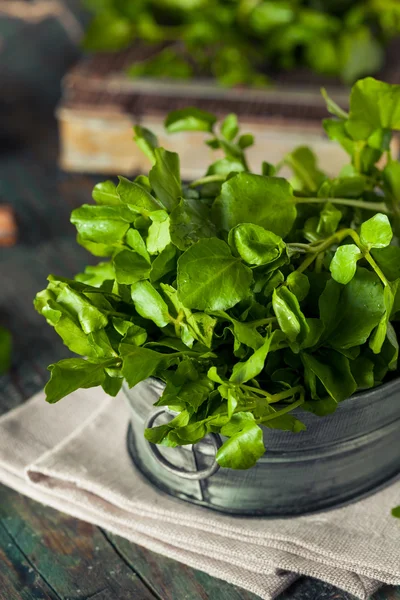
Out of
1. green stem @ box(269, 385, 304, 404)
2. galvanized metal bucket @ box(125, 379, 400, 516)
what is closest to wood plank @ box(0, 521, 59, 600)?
galvanized metal bucket @ box(125, 379, 400, 516)

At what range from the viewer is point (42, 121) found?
1.50 metres

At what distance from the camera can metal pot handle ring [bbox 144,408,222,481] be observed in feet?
1.75

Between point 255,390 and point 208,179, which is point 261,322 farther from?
point 208,179

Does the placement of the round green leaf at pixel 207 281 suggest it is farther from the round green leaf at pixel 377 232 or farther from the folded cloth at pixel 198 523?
the folded cloth at pixel 198 523

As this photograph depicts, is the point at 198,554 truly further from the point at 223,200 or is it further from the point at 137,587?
the point at 223,200

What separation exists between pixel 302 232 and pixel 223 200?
0.25 feet

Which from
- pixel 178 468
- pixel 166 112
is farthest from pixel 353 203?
pixel 166 112

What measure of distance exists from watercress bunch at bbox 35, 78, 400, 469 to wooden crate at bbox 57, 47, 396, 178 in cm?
57

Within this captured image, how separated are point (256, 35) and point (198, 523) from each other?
918 mm

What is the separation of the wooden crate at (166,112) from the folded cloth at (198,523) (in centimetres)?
59

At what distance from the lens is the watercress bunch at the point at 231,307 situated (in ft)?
1.57

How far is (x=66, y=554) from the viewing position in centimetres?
59

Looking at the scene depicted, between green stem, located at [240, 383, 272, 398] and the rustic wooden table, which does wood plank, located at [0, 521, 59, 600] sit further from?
green stem, located at [240, 383, 272, 398]

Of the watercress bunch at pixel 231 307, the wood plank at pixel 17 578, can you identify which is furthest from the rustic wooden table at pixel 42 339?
the watercress bunch at pixel 231 307
